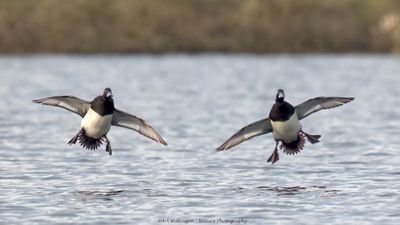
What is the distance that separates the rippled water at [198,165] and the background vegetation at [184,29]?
736 inches

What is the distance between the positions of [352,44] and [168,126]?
3753 cm

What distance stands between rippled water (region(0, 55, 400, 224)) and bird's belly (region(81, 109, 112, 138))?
776 mm

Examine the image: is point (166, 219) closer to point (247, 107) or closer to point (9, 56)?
point (247, 107)

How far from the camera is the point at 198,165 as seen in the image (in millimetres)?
21516

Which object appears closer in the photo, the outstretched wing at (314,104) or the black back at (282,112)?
the black back at (282,112)

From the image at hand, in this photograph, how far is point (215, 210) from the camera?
54.0 feet

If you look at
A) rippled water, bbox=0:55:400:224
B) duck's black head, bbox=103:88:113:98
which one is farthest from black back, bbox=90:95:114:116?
rippled water, bbox=0:55:400:224

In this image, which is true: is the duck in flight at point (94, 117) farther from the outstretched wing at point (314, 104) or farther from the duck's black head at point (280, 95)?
the outstretched wing at point (314, 104)

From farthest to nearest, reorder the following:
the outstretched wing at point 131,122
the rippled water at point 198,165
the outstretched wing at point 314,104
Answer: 1. the outstretched wing at point 131,122
2. the outstretched wing at point 314,104
3. the rippled water at point 198,165

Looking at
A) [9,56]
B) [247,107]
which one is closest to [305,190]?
[247,107]

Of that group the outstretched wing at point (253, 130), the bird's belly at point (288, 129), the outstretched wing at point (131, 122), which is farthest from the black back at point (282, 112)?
the outstretched wing at point (131, 122)

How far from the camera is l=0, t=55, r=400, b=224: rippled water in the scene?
1642 centimetres

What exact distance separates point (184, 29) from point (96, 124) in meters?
46.4

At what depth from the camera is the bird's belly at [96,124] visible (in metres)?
19.5
